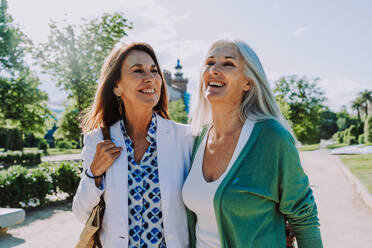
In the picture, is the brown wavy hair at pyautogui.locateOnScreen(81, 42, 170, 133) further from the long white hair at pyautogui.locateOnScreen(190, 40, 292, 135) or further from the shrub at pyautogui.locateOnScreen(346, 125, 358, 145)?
the shrub at pyautogui.locateOnScreen(346, 125, 358, 145)

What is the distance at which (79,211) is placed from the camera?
2.30 metres

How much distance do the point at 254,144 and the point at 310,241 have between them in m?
0.71

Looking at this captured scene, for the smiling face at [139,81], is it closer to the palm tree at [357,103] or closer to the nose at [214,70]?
the nose at [214,70]

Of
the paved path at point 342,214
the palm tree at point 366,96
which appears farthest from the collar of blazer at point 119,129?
the palm tree at point 366,96

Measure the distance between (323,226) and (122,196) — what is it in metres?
5.57

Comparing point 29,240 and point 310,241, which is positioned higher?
point 310,241

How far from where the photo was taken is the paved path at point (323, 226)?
571cm

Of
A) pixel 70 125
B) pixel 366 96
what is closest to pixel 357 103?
pixel 366 96

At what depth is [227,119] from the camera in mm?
2406

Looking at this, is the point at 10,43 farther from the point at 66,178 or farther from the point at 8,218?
the point at 8,218

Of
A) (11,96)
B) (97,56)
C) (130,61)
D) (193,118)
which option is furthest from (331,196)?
(11,96)

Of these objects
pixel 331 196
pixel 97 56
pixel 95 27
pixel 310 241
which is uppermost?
pixel 95 27

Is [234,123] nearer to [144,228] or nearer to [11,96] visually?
[144,228]

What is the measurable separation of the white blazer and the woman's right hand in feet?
0.16
